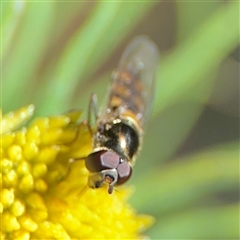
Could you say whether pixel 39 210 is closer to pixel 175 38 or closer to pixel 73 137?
pixel 73 137

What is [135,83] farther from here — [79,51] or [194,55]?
[194,55]

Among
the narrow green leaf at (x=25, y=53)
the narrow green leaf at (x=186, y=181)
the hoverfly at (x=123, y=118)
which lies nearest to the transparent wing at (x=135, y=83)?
the hoverfly at (x=123, y=118)

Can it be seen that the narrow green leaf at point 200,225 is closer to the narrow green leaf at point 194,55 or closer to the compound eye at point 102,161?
the narrow green leaf at point 194,55

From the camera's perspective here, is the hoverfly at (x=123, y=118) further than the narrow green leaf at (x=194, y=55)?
No

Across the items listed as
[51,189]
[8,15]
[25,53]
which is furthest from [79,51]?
[51,189]

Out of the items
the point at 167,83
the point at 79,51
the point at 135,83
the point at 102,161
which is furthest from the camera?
the point at 167,83

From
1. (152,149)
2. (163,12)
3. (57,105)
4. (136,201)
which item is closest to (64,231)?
(57,105)

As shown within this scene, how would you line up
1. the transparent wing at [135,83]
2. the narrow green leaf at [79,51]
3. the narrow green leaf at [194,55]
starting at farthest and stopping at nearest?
1. the narrow green leaf at [194,55]
2. the narrow green leaf at [79,51]
3. the transparent wing at [135,83]

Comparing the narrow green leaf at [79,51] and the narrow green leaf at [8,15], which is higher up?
the narrow green leaf at [79,51]
